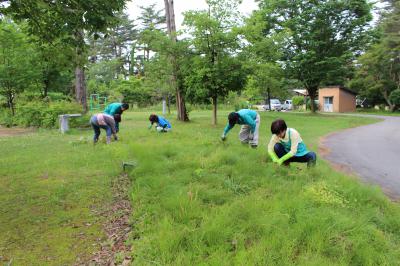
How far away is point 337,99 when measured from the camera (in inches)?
1542

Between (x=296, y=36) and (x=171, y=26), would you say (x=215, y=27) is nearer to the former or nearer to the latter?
(x=171, y=26)

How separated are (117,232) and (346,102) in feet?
136

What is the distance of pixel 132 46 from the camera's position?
49844 millimetres

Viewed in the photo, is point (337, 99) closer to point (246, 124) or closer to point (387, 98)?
point (387, 98)

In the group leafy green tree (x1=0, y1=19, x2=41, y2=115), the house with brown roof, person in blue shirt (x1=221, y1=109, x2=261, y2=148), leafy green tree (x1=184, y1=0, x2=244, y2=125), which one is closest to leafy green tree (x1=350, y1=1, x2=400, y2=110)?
the house with brown roof

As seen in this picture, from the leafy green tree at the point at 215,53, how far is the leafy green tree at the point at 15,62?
8.01 m

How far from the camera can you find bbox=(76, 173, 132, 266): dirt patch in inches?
119

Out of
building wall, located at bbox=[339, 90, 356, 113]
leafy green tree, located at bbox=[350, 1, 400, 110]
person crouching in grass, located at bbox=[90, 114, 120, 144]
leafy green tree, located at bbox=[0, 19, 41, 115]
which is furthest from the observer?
building wall, located at bbox=[339, 90, 356, 113]

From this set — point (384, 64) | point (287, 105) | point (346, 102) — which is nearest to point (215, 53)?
point (384, 64)

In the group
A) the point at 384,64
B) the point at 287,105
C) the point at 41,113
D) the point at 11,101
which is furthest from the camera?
the point at 287,105

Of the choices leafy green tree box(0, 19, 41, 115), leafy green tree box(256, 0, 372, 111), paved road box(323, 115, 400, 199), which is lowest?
paved road box(323, 115, 400, 199)

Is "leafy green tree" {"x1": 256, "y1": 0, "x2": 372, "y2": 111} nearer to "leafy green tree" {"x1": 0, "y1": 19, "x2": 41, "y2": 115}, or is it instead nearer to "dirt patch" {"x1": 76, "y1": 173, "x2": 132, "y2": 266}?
"leafy green tree" {"x1": 0, "y1": 19, "x2": 41, "y2": 115}

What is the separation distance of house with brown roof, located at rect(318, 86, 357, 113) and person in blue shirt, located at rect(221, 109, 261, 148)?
34.4 m

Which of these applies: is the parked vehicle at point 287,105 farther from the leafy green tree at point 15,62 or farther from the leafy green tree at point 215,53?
the leafy green tree at point 15,62
